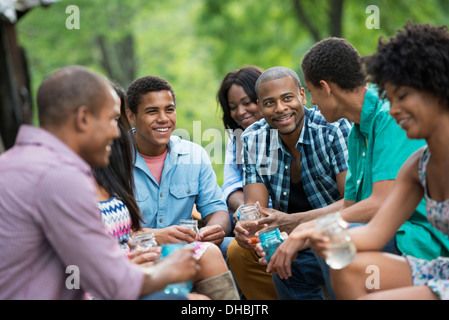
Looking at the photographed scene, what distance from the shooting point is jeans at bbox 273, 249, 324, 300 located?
3846 millimetres

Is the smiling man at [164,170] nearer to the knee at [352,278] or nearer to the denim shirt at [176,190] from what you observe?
the denim shirt at [176,190]

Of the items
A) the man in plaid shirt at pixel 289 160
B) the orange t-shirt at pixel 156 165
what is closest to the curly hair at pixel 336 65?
the man in plaid shirt at pixel 289 160

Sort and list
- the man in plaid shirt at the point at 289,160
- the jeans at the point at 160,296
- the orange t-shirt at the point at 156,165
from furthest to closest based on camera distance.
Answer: the orange t-shirt at the point at 156,165
the man in plaid shirt at the point at 289,160
the jeans at the point at 160,296

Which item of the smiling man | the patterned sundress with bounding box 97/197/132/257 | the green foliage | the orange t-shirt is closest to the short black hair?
the smiling man

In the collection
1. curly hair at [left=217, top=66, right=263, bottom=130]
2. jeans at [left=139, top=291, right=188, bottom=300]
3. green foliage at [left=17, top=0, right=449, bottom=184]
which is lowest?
jeans at [left=139, top=291, right=188, bottom=300]

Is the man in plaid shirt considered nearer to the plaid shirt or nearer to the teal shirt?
the plaid shirt

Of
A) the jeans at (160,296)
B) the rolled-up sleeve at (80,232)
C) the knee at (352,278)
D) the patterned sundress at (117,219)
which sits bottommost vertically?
the knee at (352,278)

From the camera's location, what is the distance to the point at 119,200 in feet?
11.7

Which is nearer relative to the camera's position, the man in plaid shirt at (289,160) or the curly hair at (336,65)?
the curly hair at (336,65)

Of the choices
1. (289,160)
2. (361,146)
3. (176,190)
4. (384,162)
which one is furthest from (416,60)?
(176,190)

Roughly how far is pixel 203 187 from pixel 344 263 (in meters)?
2.20

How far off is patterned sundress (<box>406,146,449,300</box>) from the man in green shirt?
13.1 inches

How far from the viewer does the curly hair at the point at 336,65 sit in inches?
150

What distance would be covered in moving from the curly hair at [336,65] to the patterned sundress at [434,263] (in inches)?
43.9
